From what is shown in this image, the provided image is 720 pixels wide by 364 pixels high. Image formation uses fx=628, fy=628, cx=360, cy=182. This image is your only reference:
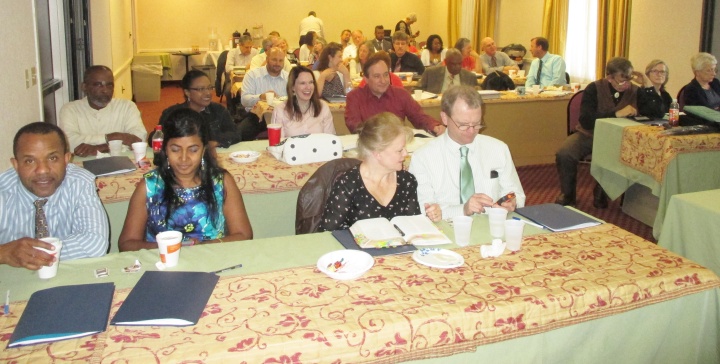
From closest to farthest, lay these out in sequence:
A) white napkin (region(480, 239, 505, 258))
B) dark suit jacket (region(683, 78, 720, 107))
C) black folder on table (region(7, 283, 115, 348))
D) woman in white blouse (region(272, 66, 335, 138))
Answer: black folder on table (region(7, 283, 115, 348))
white napkin (region(480, 239, 505, 258))
woman in white blouse (region(272, 66, 335, 138))
dark suit jacket (region(683, 78, 720, 107))

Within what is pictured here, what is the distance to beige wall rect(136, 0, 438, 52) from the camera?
43.3 feet

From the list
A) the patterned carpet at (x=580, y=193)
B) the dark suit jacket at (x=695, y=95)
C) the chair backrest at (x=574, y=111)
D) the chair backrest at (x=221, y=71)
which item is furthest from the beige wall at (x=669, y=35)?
the chair backrest at (x=221, y=71)

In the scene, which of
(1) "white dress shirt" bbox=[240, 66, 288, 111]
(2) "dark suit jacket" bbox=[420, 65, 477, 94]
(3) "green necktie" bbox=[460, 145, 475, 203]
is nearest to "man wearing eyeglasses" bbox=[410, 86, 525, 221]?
(3) "green necktie" bbox=[460, 145, 475, 203]

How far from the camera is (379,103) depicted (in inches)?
188

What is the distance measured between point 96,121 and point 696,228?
3512 mm

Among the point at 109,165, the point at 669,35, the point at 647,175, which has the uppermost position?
the point at 669,35

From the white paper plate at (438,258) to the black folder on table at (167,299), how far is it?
0.64 meters

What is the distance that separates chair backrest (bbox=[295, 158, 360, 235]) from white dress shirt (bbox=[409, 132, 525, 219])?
41 cm

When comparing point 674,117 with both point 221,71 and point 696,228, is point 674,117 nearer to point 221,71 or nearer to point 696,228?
point 696,228

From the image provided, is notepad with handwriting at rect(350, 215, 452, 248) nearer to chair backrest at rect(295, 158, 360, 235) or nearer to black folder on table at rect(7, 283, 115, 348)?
chair backrest at rect(295, 158, 360, 235)

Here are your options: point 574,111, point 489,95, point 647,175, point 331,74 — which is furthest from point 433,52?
point 647,175

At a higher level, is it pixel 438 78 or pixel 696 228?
pixel 438 78

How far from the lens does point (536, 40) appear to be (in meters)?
7.66

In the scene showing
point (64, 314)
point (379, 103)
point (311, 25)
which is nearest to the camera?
point (64, 314)
